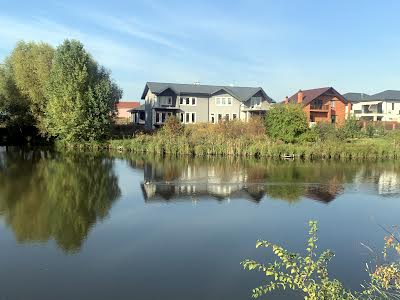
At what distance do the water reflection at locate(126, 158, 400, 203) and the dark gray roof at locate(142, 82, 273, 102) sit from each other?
2290cm

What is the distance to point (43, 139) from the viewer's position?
46.6 m

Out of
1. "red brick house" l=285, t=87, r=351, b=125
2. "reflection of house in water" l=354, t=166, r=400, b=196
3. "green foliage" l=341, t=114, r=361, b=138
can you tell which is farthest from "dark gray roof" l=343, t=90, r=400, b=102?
"reflection of house in water" l=354, t=166, r=400, b=196

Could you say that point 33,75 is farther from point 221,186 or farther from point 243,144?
point 221,186

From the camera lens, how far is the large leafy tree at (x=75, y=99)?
40.3 metres

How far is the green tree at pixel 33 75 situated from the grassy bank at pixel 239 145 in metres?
5.64

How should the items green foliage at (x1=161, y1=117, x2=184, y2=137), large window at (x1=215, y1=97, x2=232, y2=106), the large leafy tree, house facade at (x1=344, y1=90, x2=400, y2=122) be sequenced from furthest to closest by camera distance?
house facade at (x1=344, y1=90, x2=400, y2=122), large window at (x1=215, y1=97, x2=232, y2=106), green foliage at (x1=161, y1=117, x2=184, y2=137), the large leafy tree

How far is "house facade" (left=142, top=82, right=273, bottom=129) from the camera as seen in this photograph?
54781 millimetres

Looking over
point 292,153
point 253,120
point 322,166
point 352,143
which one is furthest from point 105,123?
point 352,143

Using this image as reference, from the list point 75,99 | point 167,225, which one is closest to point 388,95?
point 75,99

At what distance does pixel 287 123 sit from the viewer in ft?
134

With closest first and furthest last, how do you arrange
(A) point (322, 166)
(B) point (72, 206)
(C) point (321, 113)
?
(B) point (72, 206) < (A) point (322, 166) < (C) point (321, 113)

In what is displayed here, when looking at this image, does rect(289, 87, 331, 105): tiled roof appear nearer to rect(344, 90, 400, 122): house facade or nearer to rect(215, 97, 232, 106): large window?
rect(215, 97, 232, 106): large window

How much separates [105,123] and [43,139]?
30.2 ft

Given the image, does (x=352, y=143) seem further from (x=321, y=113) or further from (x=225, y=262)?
(x=225, y=262)
